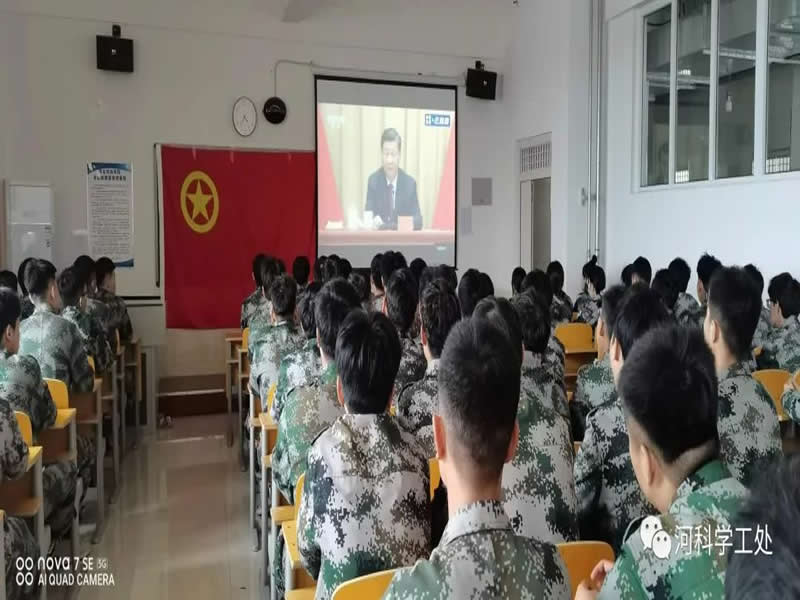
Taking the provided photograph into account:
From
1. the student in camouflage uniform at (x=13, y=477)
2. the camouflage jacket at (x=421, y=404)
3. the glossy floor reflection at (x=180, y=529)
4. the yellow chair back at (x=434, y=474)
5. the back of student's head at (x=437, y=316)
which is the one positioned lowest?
the glossy floor reflection at (x=180, y=529)

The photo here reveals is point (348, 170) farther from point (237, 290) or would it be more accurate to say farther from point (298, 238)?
point (237, 290)

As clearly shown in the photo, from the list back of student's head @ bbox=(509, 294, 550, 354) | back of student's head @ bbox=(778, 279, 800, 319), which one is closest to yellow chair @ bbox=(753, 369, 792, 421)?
back of student's head @ bbox=(778, 279, 800, 319)

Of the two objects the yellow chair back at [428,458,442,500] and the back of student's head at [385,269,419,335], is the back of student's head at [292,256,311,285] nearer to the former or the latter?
the back of student's head at [385,269,419,335]

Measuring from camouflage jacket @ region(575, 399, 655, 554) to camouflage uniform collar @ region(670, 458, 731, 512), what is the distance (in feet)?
1.90

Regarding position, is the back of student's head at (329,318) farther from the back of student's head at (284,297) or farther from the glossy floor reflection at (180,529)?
the glossy floor reflection at (180,529)

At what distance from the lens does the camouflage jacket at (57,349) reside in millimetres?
3520

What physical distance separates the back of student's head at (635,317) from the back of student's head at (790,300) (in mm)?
2308

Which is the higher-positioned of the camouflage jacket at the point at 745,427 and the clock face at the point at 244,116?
the clock face at the point at 244,116

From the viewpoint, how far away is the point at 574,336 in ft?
14.3

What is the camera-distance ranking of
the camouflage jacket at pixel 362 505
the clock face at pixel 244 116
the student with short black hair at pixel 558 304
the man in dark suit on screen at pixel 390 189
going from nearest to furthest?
the camouflage jacket at pixel 362 505 → the student with short black hair at pixel 558 304 → the clock face at pixel 244 116 → the man in dark suit on screen at pixel 390 189

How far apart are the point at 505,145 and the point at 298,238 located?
8.23ft

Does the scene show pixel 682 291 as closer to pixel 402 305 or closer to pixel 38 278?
pixel 402 305

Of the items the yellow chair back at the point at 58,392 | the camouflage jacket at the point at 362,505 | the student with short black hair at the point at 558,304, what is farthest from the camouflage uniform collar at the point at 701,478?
the student with short black hair at the point at 558,304

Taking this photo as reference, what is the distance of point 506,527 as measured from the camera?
1.03m
